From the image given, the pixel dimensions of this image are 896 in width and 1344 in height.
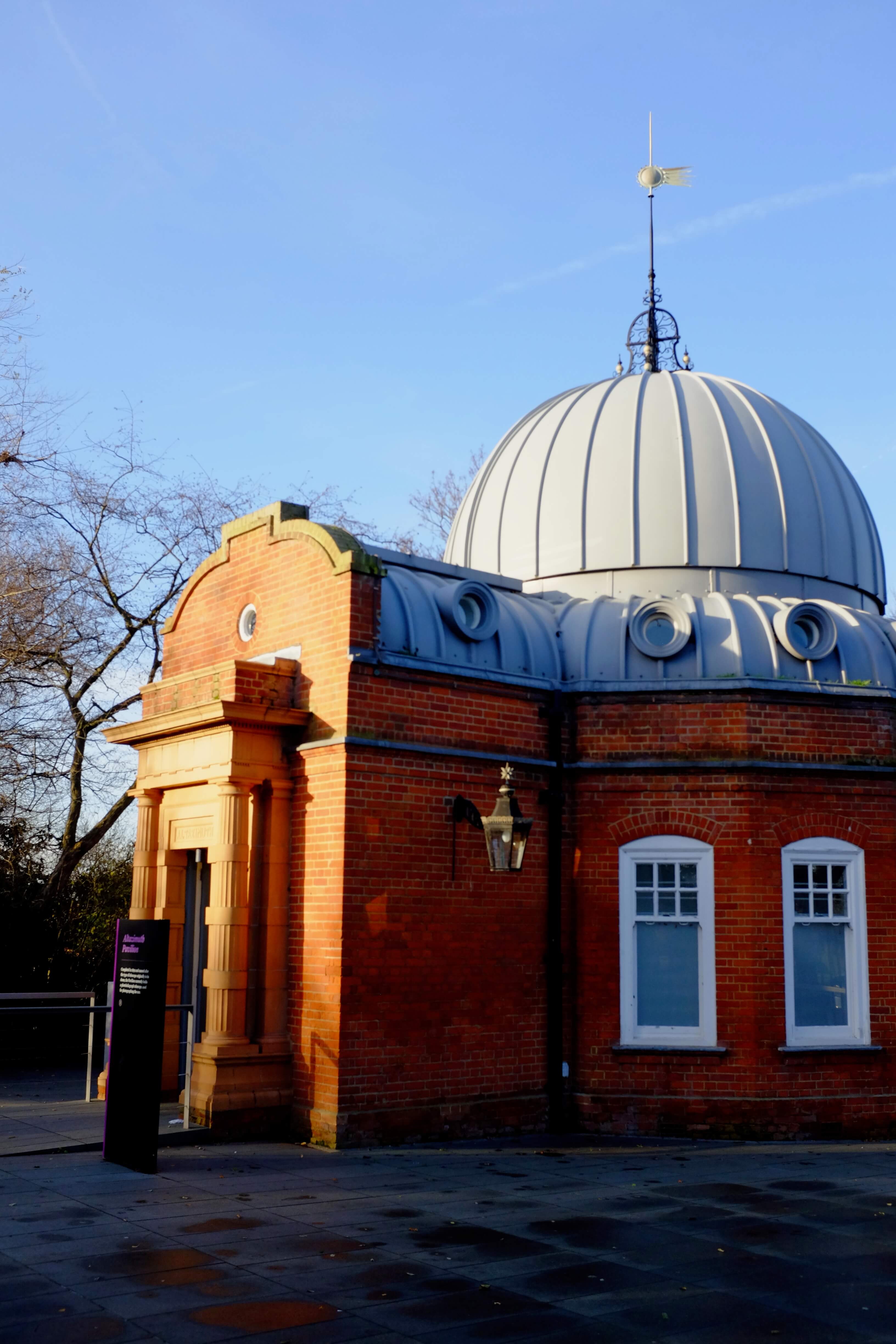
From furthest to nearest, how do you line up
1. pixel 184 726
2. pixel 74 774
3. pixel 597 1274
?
pixel 74 774
pixel 184 726
pixel 597 1274

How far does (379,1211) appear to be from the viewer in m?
8.65

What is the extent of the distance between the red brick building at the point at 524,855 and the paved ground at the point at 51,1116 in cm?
106

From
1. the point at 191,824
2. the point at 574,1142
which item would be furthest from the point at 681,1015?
the point at 191,824

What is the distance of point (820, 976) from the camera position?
12648 mm

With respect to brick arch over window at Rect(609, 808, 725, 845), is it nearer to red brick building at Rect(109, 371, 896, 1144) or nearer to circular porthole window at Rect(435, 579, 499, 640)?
red brick building at Rect(109, 371, 896, 1144)

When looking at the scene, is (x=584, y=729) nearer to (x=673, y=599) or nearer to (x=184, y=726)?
(x=673, y=599)

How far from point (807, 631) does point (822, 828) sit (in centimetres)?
216

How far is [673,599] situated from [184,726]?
5382 millimetres

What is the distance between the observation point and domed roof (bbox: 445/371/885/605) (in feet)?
48.5

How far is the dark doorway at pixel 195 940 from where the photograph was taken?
44.5 ft

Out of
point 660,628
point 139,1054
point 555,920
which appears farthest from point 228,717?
point 660,628

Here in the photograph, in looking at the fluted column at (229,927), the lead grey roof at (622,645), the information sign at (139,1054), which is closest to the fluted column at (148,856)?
the fluted column at (229,927)

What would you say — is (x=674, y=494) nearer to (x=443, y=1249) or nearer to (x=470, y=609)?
(x=470, y=609)

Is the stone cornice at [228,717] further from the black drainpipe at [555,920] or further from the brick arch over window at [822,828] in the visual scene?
the brick arch over window at [822,828]
